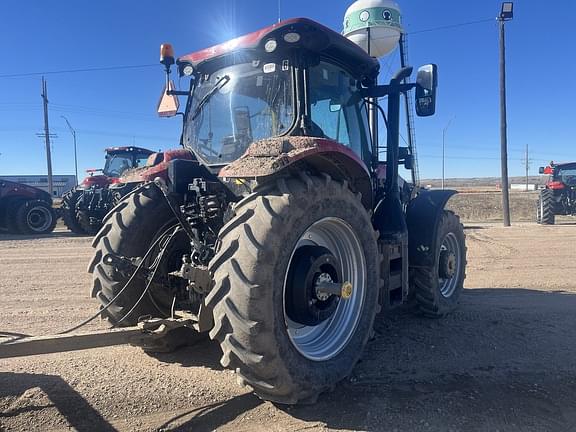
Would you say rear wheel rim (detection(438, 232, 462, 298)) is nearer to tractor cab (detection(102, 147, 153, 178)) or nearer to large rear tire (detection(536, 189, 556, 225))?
tractor cab (detection(102, 147, 153, 178))

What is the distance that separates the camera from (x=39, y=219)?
16.6 meters

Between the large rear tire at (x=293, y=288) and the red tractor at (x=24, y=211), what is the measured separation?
50.4 ft

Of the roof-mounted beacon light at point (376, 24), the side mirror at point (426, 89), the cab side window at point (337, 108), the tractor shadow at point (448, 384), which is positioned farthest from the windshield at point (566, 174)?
the cab side window at point (337, 108)

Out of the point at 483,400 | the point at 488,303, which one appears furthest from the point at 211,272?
the point at 488,303

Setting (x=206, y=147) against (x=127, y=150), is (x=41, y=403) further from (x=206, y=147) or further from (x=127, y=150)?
(x=127, y=150)

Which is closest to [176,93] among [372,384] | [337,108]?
[337,108]

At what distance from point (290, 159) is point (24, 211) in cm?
Answer: 1585

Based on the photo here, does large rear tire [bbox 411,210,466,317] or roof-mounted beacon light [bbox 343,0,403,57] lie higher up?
roof-mounted beacon light [bbox 343,0,403,57]

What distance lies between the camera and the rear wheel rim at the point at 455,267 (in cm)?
570

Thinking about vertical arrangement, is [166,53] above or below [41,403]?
above

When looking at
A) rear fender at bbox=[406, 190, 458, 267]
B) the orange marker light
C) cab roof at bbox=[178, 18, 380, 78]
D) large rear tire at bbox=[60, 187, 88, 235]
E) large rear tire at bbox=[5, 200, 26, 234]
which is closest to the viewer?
cab roof at bbox=[178, 18, 380, 78]

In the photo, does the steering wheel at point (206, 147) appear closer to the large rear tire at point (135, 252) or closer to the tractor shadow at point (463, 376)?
the large rear tire at point (135, 252)

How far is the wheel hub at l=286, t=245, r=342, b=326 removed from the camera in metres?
3.29

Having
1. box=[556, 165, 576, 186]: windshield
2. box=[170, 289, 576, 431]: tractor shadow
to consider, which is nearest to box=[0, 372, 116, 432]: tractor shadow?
box=[170, 289, 576, 431]: tractor shadow
